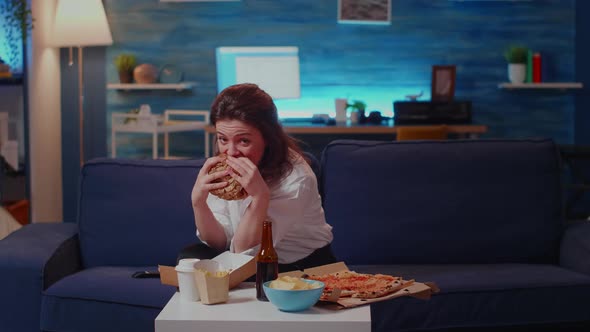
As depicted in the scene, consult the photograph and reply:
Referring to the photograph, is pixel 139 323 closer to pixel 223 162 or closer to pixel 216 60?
pixel 223 162

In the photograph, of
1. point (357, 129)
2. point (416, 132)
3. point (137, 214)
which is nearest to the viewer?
point (137, 214)

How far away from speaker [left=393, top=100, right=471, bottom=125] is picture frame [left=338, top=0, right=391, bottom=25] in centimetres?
73

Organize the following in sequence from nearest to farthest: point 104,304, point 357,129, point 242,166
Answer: point 242,166 → point 104,304 → point 357,129

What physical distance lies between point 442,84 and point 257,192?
4.11 m

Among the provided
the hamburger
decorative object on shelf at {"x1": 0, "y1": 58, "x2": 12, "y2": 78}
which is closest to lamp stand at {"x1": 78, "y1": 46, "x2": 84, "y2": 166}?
decorative object on shelf at {"x1": 0, "y1": 58, "x2": 12, "y2": 78}

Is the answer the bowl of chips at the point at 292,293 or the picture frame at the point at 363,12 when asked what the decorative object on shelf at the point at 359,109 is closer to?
the picture frame at the point at 363,12

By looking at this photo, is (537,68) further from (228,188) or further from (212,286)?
(212,286)

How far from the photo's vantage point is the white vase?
241 inches

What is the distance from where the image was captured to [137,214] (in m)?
3.32

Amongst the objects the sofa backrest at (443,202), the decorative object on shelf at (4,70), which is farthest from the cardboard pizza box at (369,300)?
the decorative object on shelf at (4,70)

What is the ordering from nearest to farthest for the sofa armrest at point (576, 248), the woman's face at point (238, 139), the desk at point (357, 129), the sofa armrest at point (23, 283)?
the woman's face at point (238, 139), the sofa armrest at point (23, 283), the sofa armrest at point (576, 248), the desk at point (357, 129)

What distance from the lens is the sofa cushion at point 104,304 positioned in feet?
9.27

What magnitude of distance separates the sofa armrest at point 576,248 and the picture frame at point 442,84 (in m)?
2.94

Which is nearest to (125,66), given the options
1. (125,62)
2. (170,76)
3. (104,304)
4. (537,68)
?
(125,62)
